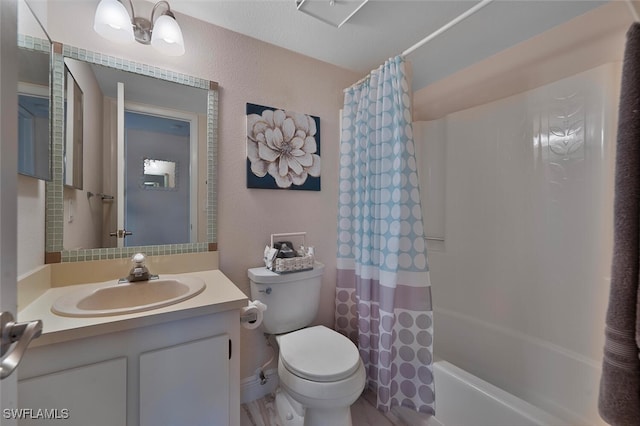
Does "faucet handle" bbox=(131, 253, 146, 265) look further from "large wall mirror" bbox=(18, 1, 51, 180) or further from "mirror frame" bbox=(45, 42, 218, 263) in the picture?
"large wall mirror" bbox=(18, 1, 51, 180)

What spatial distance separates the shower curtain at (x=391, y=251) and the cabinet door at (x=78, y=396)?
1113mm

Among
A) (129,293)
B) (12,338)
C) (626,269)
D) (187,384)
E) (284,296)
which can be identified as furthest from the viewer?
(284,296)

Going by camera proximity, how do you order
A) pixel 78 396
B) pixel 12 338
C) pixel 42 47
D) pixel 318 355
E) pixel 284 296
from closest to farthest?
pixel 12 338, pixel 78 396, pixel 42 47, pixel 318 355, pixel 284 296

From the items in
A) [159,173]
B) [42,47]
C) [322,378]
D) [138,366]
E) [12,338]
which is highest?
[42,47]

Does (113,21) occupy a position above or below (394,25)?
below

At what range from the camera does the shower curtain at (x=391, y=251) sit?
4.12ft

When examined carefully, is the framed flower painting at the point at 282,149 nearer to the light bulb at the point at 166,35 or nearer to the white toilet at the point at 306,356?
the light bulb at the point at 166,35

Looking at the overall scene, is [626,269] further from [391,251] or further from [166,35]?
[166,35]

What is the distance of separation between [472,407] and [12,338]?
154cm

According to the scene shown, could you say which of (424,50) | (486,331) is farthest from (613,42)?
(486,331)

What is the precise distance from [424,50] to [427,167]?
81 cm

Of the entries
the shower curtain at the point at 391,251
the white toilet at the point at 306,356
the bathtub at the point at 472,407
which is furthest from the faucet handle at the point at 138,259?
the bathtub at the point at 472,407

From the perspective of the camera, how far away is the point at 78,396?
72 centimetres

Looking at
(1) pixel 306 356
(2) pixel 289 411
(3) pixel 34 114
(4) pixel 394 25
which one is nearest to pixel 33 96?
(3) pixel 34 114
